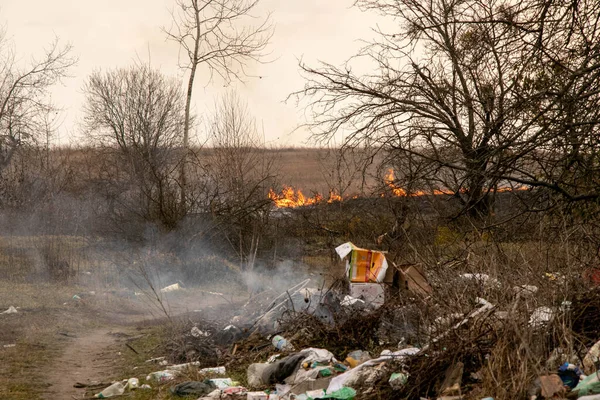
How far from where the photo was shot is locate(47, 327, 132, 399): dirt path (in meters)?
8.34

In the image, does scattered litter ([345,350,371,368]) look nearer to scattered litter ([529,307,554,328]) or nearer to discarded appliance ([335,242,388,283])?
scattered litter ([529,307,554,328])

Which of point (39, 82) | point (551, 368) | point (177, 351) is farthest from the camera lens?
point (39, 82)

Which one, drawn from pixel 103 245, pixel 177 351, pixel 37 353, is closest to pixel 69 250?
pixel 103 245

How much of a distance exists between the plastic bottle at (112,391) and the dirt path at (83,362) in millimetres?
241

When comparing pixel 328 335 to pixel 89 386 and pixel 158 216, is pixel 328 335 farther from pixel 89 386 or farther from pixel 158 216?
pixel 158 216

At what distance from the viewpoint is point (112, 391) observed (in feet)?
26.0

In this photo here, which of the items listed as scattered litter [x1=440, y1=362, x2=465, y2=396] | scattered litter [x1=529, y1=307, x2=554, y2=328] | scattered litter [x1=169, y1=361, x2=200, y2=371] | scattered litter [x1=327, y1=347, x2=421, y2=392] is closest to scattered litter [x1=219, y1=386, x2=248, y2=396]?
A: scattered litter [x1=169, y1=361, x2=200, y2=371]

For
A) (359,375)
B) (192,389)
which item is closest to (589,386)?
(359,375)

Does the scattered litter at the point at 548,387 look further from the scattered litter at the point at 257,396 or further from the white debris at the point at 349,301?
the white debris at the point at 349,301

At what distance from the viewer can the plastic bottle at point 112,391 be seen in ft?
25.6

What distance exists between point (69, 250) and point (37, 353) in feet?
26.1

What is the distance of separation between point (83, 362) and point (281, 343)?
3.06m

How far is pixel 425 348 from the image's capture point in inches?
237

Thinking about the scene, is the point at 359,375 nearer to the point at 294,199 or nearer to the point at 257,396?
the point at 257,396
